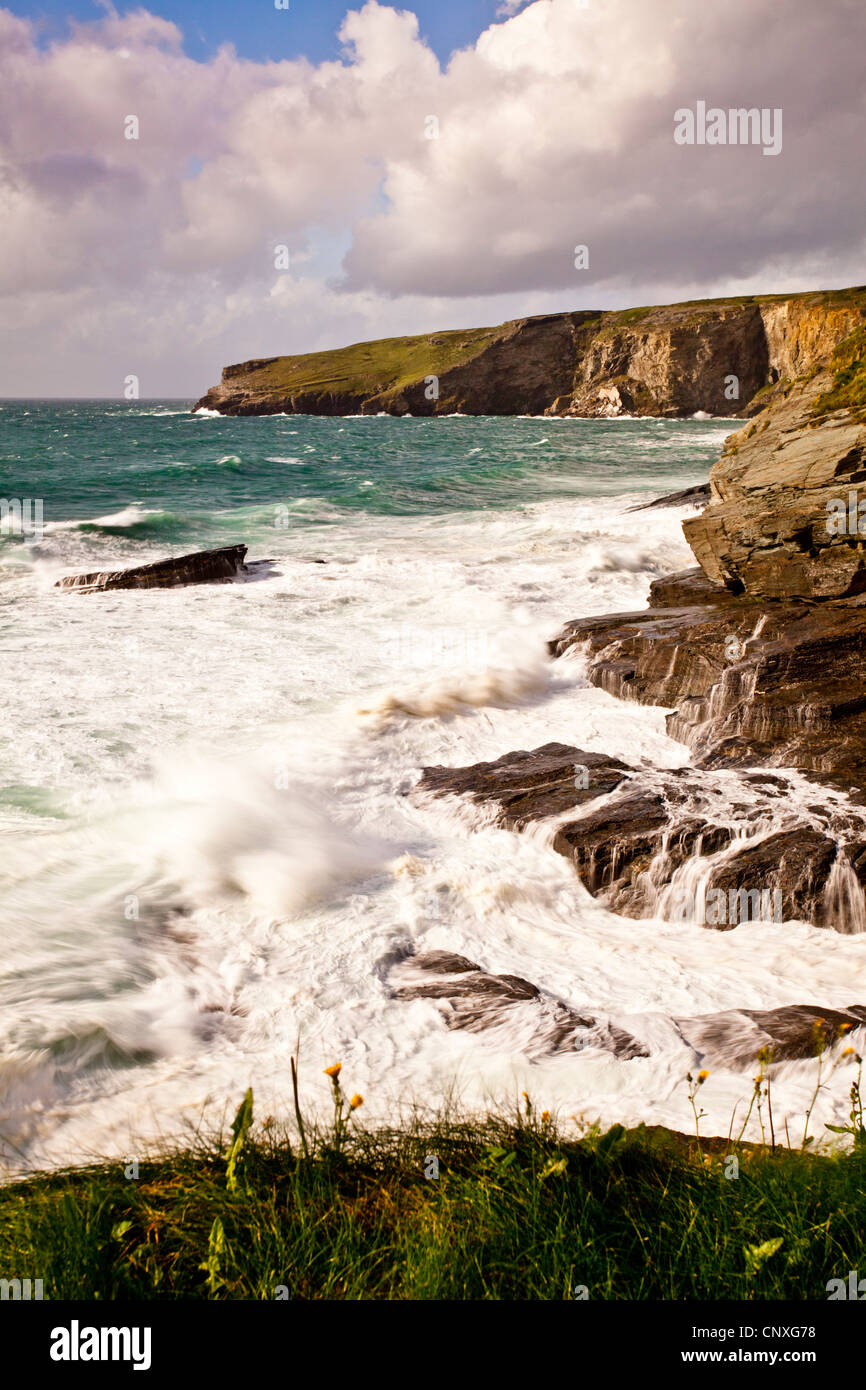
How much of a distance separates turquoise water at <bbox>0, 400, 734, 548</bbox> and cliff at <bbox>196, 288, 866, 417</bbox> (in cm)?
5100

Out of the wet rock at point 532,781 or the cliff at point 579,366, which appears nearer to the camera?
the wet rock at point 532,781

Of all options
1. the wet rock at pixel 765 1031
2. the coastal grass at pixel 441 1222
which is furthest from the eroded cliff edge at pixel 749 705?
the coastal grass at pixel 441 1222

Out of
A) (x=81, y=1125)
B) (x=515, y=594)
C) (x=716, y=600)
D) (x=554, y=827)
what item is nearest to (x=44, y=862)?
(x=81, y=1125)

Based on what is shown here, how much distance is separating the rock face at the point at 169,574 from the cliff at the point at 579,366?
299ft

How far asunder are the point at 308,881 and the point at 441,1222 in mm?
4630

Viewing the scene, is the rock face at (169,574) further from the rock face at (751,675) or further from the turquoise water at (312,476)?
the rock face at (751,675)

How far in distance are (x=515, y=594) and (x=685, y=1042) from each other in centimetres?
1345

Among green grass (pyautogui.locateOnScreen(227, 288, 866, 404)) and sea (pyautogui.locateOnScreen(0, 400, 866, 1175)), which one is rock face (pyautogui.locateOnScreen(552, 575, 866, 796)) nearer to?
sea (pyautogui.locateOnScreen(0, 400, 866, 1175))

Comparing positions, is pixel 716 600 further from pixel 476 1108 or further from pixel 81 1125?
pixel 81 1125

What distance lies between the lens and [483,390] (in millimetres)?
132875

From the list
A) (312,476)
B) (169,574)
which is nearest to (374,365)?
(312,476)

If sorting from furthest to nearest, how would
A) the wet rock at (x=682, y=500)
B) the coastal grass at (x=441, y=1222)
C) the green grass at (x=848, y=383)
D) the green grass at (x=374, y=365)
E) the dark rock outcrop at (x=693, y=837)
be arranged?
1. the green grass at (x=374, y=365)
2. the wet rock at (x=682, y=500)
3. the green grass at (x=848, y=383)
4. the dark rock outcrop at (x=693, y=837)
5. the coastal grass at (x=441, y=1222)

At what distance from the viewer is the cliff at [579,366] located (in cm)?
10781

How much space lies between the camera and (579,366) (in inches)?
5138
